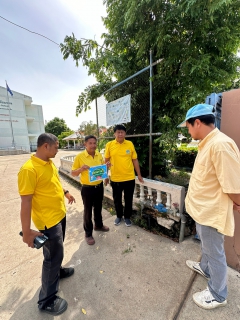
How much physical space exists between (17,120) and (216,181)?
32.3 m

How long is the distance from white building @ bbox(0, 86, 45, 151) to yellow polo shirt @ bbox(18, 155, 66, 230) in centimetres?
3024

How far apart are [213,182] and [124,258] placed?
5.27ft

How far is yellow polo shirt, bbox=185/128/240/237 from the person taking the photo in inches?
44.1

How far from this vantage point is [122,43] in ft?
10.7

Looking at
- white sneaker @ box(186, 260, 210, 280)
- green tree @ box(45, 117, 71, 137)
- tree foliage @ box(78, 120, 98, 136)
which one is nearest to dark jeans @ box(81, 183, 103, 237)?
white sneaker @ box(186, 260, 210, 280)

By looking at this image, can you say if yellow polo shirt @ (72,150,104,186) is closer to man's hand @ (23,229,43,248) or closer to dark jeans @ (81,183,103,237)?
dark jeans @ (81,183,103,237)

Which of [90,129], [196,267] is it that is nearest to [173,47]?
[196,267]

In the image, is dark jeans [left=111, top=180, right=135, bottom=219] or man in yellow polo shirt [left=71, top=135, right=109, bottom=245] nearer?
man in yellow polo shirt [left=71, top=135, right=109, bottom=245]

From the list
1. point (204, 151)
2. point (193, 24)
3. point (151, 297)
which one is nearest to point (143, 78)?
point (193, 24)

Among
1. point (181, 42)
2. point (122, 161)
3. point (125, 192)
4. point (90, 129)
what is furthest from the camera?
point (90, 129)

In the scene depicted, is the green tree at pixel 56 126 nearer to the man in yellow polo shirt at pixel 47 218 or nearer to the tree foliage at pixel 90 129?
the tree foliage at pixel 90 129

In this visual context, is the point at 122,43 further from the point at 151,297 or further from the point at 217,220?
the point at 151,297

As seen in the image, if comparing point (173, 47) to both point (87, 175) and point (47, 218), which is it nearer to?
point (87, 175)

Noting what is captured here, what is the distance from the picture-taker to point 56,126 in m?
40.1
